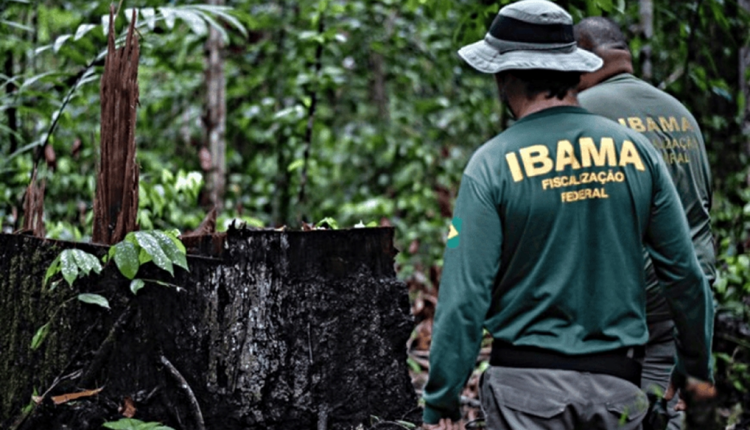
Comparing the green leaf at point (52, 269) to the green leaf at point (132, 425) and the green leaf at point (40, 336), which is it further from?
the green leaf at point (132, 425)

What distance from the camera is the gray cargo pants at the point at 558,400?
8.02 feet

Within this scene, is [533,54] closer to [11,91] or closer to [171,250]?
[171,250]

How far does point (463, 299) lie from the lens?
2.41 metres

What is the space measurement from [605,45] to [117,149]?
2212mm

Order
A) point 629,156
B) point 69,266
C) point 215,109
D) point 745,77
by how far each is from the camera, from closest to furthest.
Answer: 1. point 629,156
2. point 69,266
3. point 215,109
4. point 745,77

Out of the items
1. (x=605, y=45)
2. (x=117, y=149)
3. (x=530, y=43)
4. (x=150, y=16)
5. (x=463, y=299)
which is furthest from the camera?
(x=150, y=16)

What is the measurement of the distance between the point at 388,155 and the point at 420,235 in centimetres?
116

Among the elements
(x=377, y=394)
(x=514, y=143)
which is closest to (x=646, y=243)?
(x=514, y=143)

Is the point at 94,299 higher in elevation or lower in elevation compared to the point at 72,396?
higher

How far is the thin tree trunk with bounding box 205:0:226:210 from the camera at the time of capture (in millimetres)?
7770

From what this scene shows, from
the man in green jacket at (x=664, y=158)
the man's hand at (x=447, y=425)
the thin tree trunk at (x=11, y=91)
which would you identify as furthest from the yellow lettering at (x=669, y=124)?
the thin tree trunk at (x=11, y=91)

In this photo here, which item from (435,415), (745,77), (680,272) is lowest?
(435,415)

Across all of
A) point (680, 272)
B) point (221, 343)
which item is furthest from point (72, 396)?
point (680, 272)

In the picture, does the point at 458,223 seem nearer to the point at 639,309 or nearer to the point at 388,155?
the point at 639,309
